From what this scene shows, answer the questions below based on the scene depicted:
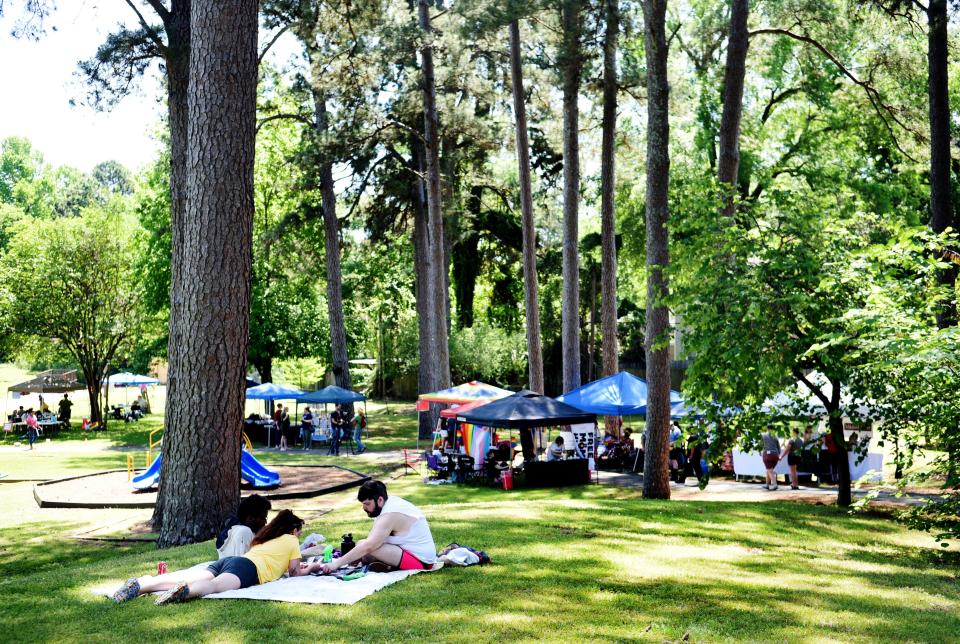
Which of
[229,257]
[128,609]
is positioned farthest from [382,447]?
[128,609]

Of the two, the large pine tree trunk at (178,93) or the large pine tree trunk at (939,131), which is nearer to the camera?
the large pine tree trunk at (178,93)

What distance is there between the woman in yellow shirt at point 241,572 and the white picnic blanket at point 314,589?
3.1 inches

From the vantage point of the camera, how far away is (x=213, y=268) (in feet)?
36.5

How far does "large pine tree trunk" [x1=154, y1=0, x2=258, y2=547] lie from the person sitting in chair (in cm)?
405

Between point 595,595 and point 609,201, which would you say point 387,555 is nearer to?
point 595,595

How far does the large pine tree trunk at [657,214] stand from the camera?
52.9ft

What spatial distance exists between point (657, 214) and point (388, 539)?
32.8 feet

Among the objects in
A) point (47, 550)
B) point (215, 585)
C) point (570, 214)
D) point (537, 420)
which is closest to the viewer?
point (215, 585)

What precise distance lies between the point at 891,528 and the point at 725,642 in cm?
766

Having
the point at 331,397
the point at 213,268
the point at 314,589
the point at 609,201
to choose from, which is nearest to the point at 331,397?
the point at 331,397

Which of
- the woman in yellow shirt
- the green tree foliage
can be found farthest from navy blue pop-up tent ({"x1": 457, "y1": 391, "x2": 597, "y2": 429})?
the green tree foliage

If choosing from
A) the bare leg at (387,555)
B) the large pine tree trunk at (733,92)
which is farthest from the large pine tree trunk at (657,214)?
the bare leg at (387,555)

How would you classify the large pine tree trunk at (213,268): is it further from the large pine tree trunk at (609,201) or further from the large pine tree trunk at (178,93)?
the large pine tree trunk at (609,201)

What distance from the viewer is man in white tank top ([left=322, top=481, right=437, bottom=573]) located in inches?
311
